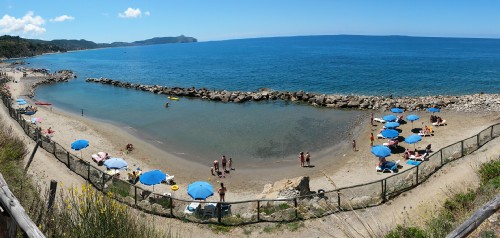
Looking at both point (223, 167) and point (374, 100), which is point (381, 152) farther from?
point (374, 100)

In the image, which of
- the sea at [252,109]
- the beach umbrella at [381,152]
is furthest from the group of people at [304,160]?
the beach umbrella at [381,152]

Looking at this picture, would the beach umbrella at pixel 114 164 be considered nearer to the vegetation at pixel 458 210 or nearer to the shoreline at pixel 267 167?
the shoreline at pixel 267 167

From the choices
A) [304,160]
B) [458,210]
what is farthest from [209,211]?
[304,160]

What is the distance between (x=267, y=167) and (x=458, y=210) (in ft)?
58.1

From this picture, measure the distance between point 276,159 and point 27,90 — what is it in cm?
5636

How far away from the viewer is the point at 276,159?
31359mm

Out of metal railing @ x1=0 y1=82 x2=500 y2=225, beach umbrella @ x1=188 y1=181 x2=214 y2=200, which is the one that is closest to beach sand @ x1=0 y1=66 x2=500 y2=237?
metal railing @ x1=0 y1=82 x2=500 y2=225

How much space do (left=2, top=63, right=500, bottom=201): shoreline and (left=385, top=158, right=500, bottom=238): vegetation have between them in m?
9.10

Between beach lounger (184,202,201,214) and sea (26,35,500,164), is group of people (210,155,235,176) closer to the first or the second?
sea (26,35,500,164)

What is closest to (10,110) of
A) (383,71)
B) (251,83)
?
(251,83)

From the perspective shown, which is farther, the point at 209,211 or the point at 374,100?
the point at 374,100

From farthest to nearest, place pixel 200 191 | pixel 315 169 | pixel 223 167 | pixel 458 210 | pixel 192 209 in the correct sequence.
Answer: pixel 315 169 → pixel 223 167 → pixel 200 191 → pixel 192 209 → pixel 458 210

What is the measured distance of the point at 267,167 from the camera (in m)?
29.5

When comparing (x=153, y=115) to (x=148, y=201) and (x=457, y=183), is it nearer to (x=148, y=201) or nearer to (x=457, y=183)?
(x=148, y=201)
